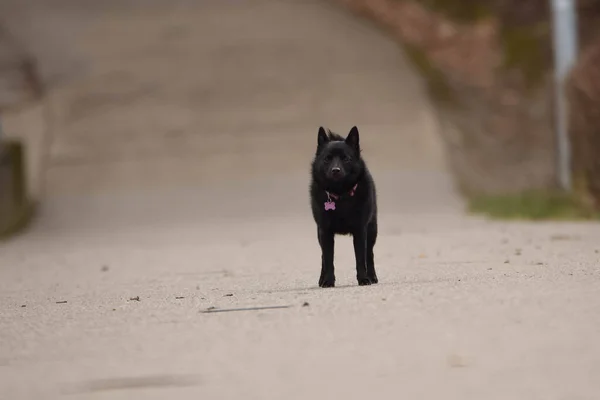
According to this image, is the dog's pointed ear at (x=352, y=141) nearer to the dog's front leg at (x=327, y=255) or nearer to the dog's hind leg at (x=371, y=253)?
the dog's front leg at (x=327, y=255)

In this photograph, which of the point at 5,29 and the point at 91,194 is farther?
the point at 5,29

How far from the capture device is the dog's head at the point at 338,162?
8766 mm

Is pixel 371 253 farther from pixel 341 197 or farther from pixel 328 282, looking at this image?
pixel 341 197

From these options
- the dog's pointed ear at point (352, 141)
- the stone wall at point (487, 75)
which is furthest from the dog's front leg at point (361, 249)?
the stone wall at point (487, 75)

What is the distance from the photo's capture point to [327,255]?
9.10 m

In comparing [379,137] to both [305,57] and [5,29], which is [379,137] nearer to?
[305,57]

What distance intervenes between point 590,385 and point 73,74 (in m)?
30.5

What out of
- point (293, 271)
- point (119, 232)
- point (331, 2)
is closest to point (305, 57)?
point (331, 2)

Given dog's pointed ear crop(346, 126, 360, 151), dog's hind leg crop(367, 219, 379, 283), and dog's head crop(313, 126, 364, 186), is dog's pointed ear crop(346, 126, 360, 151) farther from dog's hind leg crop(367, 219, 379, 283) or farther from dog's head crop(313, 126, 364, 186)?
dog's hind leg crop(367, 219, 379, 283)

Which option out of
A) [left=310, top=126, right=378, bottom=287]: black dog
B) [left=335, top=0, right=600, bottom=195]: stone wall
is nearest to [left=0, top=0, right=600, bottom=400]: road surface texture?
[left=310, top=126, right=378, bottom=287]: black dog

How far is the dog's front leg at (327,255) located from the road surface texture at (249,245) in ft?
0.71

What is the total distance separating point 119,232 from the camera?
22.1 meters

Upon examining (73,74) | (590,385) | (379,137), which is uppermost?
(73,74)

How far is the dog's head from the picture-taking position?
345 inches
